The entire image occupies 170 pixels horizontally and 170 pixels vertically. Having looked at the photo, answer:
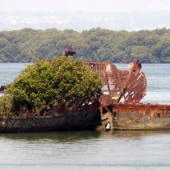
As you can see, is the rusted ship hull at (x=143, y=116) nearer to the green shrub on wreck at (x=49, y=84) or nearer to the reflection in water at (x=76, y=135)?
the reflection in water at (x=76, y=135)

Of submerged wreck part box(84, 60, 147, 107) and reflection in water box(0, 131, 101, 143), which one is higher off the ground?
submerged wreck part box(84, 60, 147, 107)

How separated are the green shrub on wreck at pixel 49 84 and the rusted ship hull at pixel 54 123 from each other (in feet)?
3.04

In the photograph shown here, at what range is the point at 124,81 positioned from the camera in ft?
234

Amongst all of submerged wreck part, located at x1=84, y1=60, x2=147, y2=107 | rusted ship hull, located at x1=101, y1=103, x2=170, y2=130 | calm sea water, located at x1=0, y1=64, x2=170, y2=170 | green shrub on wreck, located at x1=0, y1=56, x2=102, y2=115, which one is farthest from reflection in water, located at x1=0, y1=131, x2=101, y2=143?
submerged wreck part, located at x1=84, y1=60, x2=147, y2=107

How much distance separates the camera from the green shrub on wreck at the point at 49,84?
214 feet

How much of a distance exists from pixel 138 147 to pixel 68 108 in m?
8.49

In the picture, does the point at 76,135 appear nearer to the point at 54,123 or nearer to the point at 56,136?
the point at 56,136

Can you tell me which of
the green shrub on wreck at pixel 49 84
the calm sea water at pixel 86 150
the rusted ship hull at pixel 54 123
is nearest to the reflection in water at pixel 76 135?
the calm sea water at pixel 86 150

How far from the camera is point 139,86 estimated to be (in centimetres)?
7125

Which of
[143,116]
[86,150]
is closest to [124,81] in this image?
[143,116]

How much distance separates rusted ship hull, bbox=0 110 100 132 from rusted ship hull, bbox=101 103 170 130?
1.93m

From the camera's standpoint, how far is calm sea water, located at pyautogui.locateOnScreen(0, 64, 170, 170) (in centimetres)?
5281

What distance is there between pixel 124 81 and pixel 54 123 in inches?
304

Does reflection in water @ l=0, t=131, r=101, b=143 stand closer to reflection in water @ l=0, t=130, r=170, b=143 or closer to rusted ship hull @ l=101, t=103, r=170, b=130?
reflection in water @ l=0, t=130, r=170, b=143
